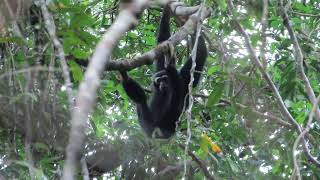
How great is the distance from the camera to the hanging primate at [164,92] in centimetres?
557

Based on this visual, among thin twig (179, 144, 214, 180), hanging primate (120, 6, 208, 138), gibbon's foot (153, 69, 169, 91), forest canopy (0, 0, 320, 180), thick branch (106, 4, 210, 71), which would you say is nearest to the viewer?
forest canopy (0, 0, 320, 180)

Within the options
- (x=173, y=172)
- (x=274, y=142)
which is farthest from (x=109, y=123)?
(x=274, y=142)

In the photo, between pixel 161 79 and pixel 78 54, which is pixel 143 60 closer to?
pixel 78 54

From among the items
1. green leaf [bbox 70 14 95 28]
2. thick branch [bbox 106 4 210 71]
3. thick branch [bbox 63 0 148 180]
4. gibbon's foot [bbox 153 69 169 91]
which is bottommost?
gibbon's foot [bbox 153 69 169 91]

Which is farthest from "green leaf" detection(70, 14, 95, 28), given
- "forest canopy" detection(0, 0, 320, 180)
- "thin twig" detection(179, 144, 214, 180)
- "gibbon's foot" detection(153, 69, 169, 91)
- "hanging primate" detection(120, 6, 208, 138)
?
"gibbon's foot" detection(153, 69, 169, 91)

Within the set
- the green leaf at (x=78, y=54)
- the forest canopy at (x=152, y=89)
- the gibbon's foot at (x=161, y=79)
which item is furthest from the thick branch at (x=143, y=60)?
the gibbon's foot at (x=161, y=79)

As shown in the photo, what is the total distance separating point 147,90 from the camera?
660 cm

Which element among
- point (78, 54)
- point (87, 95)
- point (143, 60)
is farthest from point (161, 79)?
point (87, 95)

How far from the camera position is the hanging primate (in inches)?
219

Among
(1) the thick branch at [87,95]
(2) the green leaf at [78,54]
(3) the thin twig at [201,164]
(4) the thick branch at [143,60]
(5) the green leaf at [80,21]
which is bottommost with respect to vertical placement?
(3) the thin twig at [201,164]

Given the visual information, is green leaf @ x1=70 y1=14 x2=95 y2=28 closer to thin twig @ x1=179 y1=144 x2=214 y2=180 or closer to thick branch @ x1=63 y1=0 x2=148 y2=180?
thin twig @ x1=179 y1=144 x2=214 y2=180

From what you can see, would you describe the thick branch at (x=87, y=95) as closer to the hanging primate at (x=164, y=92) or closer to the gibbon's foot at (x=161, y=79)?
the hanging primate at (x=164, y=92)

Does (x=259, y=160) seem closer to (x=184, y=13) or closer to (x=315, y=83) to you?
(x=315, y=83)

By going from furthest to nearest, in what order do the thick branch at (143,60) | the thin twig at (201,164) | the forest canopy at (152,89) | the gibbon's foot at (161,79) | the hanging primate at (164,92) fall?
1. the gibbon's foot at (161,79)
2. the hanging primate at (164,92)
3. the thin twig at (201,164)
4. the thick branch at (143,60)
5. the forest canopy at (152,89)
